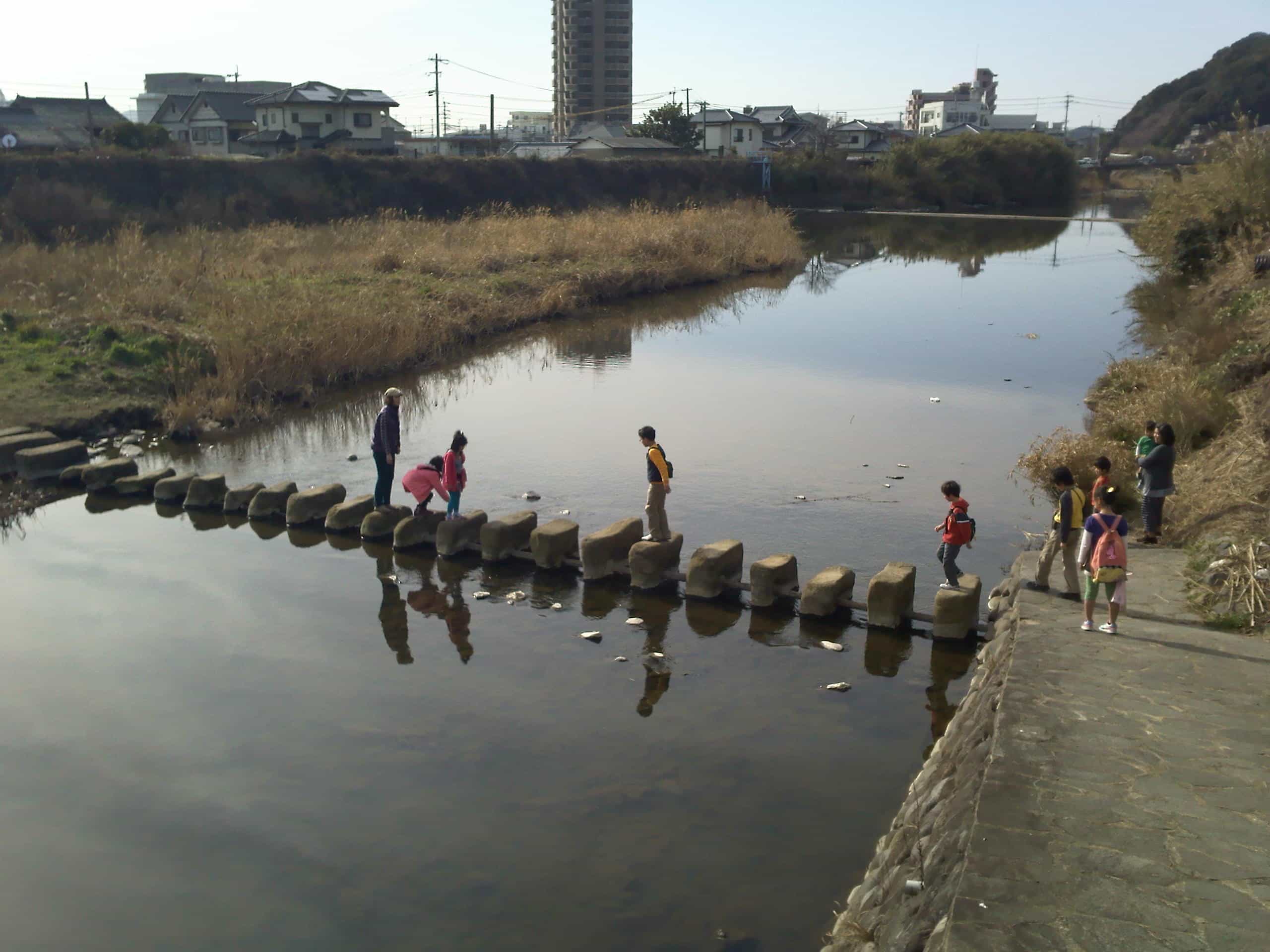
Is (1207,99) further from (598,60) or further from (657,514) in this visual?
(657,514)

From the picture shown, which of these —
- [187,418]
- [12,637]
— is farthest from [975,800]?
[187,418]

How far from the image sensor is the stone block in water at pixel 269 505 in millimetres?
13797

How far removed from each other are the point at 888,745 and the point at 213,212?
40986 mm

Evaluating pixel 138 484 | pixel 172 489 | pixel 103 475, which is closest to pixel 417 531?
pixel 172 489

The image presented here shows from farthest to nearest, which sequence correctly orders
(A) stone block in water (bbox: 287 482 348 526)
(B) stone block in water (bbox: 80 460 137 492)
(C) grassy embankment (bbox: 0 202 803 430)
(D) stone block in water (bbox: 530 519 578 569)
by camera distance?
(C) grassy embankment (bbox: 0 202 803 430), (B) stone block in water (bbox: 80 460 137 492), (A) stone block in water (bbox: 287 482 348 526), (D) stone block in water (bbox: 530 519 578 569)

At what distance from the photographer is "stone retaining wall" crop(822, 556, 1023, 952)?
16.5 ft

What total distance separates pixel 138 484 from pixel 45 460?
171 cm

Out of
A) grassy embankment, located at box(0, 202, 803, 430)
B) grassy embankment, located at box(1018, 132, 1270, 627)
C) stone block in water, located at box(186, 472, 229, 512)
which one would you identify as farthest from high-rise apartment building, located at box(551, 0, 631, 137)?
stone block in water, located at box(186, 472, 229, 512)

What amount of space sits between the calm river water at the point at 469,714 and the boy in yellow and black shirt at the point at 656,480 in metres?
0.81

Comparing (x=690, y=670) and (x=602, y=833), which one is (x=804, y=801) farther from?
(x=690, y=670)

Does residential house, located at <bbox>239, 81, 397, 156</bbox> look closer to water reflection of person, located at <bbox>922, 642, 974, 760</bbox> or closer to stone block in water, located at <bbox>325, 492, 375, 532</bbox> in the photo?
stone block in water, located at <bbox>325, 492, 375, 532</bbox>

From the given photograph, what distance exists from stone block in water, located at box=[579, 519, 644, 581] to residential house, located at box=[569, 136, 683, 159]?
73413 mm

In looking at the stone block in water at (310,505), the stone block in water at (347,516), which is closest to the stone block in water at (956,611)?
the stone block in water at (347,516)

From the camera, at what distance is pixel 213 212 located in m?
43.1
